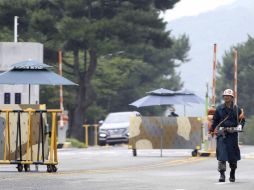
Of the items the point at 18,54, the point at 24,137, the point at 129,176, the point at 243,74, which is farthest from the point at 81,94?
the point at 129,176

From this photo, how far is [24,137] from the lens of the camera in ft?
78.0

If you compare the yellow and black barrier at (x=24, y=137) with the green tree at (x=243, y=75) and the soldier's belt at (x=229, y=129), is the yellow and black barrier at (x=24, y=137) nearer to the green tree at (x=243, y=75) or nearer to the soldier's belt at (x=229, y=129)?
the soldier's belt at (x=229, y=129)

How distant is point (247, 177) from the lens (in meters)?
21.2

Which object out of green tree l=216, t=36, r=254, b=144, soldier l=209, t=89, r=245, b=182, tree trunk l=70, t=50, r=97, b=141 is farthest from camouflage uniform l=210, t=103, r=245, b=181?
green tree l=216, t=36, r=254, b=144

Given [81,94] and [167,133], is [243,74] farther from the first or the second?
[167,133]

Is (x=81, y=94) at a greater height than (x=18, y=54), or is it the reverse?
(x=18, y=54)

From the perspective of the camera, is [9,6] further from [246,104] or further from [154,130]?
[246,104]

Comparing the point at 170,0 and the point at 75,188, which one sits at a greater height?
the point at 170,0

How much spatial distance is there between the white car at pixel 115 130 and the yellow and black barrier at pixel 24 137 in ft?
85.8

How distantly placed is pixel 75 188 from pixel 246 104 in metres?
83.7

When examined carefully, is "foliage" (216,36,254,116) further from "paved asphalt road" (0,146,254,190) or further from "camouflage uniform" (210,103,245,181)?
"camouflage uniform" (210,103,245,181)

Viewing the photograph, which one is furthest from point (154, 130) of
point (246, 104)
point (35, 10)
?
point (246, 104)

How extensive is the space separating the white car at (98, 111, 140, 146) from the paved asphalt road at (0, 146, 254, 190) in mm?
19474

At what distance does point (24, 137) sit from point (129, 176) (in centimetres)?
304
